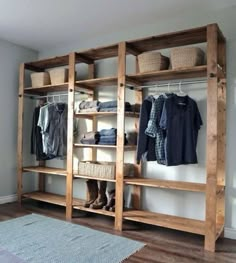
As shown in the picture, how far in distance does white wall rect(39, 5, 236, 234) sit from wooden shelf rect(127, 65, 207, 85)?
0.73 feet

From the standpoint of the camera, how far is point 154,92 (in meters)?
3.41

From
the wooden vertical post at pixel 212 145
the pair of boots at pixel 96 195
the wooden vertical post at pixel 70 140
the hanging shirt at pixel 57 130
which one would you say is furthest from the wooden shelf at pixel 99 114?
the wooden vertical post at pixel 212 145

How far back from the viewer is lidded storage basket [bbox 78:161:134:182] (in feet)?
10.7

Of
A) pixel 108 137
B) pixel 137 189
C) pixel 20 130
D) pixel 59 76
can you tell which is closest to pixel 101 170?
pixel 108 137

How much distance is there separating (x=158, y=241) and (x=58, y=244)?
39.5 inches

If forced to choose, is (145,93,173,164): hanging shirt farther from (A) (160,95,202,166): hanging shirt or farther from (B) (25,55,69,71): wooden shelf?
(B) (25,55,69,71): wooden shelf

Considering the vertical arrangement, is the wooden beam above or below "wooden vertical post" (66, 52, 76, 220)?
above

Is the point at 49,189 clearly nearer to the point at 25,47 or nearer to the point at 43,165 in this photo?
the point at 43,165

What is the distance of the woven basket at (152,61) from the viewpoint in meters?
3.01

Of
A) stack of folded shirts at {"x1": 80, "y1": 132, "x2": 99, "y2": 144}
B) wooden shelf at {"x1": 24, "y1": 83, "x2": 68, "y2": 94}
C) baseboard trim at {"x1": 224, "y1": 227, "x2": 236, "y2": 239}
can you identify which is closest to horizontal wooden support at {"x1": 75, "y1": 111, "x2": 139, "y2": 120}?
stack of folded shirts at {"x1": 80, "y1": 132, "x2": 99, "y2": 144}

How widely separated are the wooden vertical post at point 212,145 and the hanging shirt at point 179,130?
278 mm

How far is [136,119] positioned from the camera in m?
3.50

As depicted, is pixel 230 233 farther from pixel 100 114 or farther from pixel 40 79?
pixel 40 79

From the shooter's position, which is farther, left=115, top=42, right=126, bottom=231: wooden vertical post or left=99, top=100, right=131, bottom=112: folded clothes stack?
left=99, top=100, right=131, bottom=112: folded clothes stack
